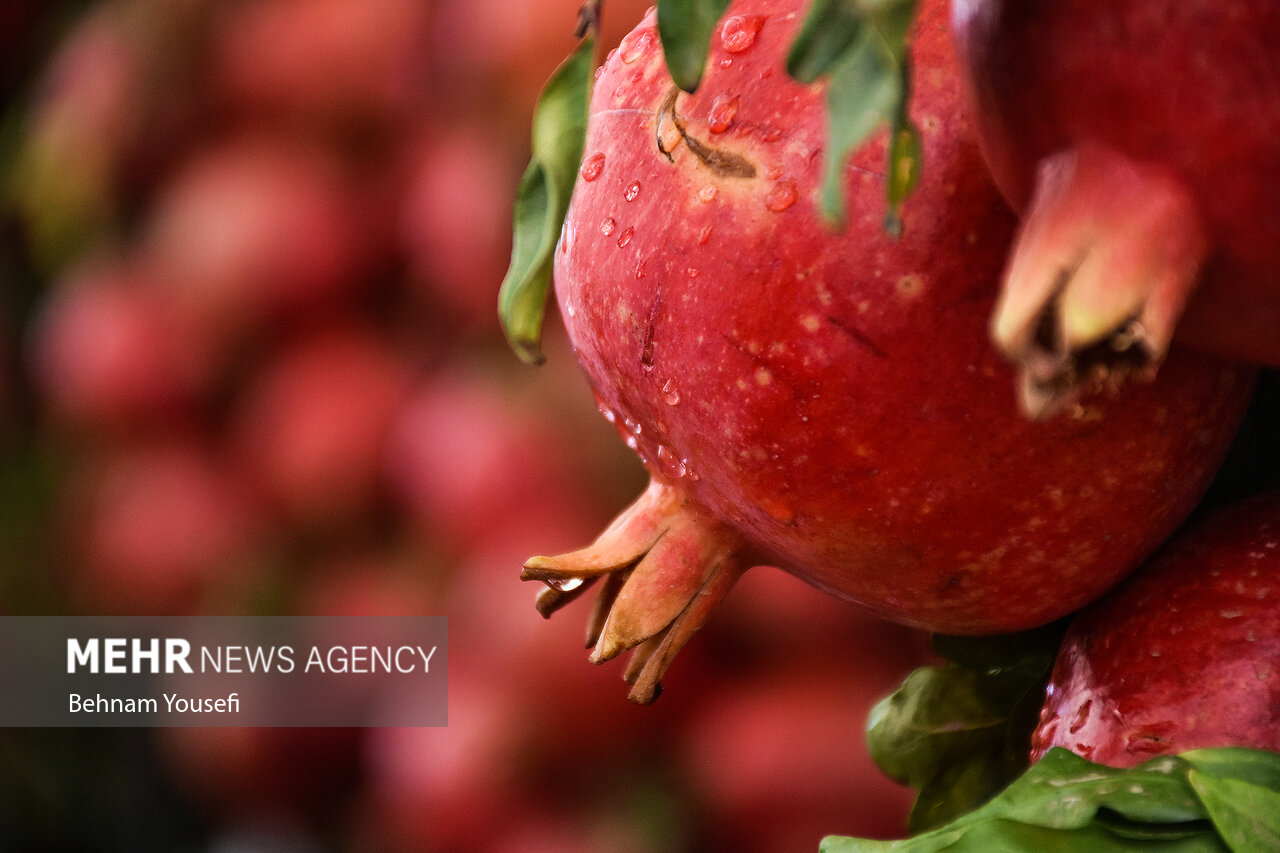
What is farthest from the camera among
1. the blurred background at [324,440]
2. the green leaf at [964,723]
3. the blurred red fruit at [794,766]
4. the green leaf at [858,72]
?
the blurred background at [324,440]

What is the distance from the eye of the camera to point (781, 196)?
0.33 meters

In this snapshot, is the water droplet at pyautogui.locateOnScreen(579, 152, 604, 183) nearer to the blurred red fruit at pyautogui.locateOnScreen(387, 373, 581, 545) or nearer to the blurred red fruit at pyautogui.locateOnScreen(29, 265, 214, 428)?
the blurred red fruit at pyautogui.locateOnScreen(387, 373, 581, 545)

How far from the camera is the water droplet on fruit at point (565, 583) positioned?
413mm

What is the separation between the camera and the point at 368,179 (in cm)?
152

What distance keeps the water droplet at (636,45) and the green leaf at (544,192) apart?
0.08 m

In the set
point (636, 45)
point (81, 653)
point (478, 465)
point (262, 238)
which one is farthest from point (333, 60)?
point (636, 45)

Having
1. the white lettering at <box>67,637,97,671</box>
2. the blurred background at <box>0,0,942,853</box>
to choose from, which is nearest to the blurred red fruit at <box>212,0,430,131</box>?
the blurred background at <box>0,0,942,853</box>

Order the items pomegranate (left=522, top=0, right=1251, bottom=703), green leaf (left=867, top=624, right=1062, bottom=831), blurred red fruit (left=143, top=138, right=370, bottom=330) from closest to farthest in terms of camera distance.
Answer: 1. pomegranate (left=522, top=0, right=1251, bottom=703)
2. green leaf (left=867, top=624, right=1062, bottom=831)
3. blurred red fruit (left=143, top=138, right=370, bottom=330)

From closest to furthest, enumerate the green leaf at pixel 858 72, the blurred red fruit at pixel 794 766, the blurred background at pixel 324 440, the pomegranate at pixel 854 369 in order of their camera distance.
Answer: the green leaf at pixel 858 72
the pomegranate at pixel 854 369
the blurred red fruit at pixel 794 766
the blurred background at pixel 324 440

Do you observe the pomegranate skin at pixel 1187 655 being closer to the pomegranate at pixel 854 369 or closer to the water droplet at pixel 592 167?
the pomegranate at pixel 854 369

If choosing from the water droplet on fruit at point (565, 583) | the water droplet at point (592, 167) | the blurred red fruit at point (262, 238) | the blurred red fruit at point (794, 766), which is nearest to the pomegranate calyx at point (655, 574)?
the water droplet on fruit at point (565, 583)

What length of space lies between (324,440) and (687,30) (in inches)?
47.6

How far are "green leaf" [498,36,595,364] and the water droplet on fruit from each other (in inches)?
4.0

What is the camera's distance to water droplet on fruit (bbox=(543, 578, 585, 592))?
0.41 meters
